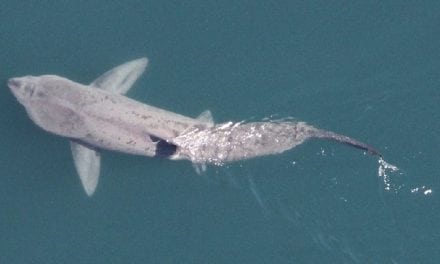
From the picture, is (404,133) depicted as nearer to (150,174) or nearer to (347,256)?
(347,256)

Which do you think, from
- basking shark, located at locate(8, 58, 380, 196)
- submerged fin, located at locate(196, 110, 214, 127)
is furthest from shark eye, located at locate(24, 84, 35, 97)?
submerged fin, located at locate(196, 110, 214, 127)

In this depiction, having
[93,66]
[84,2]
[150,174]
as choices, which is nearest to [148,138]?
[150,174]

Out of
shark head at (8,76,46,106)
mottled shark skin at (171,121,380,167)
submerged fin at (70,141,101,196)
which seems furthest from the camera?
submerged fin at (70,141,101,196)

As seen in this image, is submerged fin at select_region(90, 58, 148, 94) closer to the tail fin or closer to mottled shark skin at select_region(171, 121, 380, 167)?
mottled shark skin at select_region(171, 121, 380, 167)

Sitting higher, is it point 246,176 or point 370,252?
point 246,176

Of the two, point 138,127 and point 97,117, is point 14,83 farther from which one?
point 138,127

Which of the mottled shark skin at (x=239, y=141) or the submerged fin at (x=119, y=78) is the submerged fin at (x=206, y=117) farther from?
the submerged fin at (x=119, y=78)
